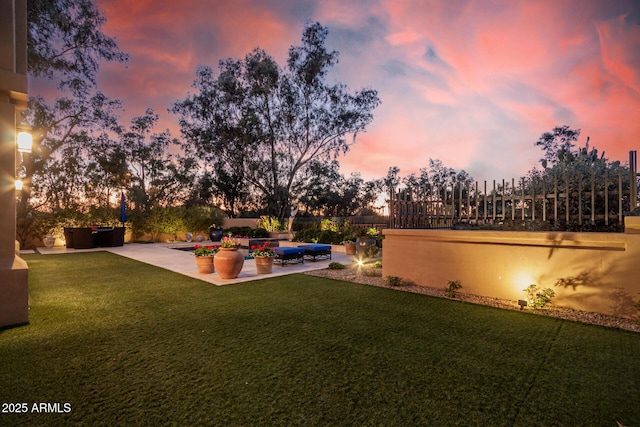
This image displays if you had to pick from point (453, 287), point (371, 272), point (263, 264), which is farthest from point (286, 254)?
point (453, 287)

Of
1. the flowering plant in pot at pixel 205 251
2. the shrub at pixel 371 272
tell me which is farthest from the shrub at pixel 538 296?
the flowering plant in pot at pixel 205 251

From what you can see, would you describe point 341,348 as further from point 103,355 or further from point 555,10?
point 555,10

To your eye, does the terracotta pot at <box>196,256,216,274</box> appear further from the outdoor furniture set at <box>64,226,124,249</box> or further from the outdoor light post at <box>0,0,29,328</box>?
the outdoor furniture set at <box>64,226,124,249</box>

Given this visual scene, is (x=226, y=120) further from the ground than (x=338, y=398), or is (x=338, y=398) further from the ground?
(x=226, y=120)

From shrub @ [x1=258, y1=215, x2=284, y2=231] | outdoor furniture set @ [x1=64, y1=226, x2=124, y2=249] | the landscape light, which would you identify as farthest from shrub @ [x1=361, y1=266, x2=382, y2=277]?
outdoor furniture set @ [x1=64, y1=226, x2=124, y2=249]

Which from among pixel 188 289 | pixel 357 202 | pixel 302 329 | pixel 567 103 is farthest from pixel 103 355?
pixel 357 202

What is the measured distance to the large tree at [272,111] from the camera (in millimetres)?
22719

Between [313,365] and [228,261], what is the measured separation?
4.61 metres

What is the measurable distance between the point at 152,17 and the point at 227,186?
21.0 metres

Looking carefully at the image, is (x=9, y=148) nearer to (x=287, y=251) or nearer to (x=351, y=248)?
(x=287, y=251)

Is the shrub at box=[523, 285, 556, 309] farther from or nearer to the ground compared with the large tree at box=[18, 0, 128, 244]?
nearer to the ground

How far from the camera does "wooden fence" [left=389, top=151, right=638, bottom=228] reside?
493 centimetres

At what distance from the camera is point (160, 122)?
2505cm

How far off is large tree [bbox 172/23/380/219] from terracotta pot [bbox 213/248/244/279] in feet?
56.3
